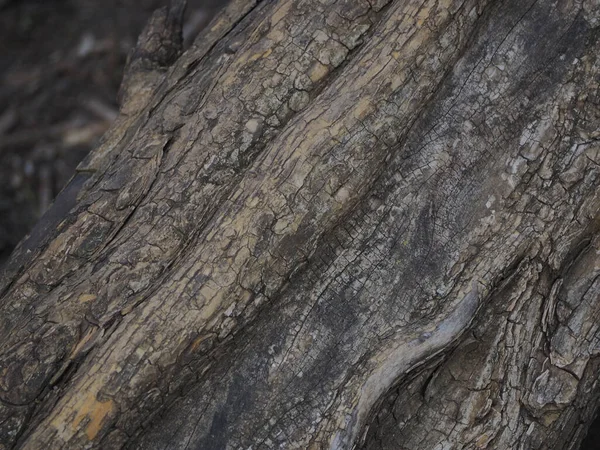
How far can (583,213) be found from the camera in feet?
7.05

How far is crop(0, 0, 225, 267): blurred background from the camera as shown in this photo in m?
4.36

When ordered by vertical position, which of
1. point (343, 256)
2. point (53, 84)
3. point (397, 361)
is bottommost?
point (397, 361)

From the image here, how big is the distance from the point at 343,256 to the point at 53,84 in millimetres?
3255

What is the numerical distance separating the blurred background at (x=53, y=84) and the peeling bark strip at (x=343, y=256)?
7.26ft

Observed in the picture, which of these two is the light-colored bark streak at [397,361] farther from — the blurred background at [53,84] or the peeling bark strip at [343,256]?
the blurred background at [53,84]

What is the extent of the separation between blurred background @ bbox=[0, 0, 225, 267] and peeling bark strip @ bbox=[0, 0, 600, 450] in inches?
87.2

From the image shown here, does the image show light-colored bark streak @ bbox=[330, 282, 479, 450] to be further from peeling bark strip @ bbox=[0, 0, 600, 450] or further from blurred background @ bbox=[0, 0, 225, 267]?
blurred background @ bbox=[0, 0, 225, 267]

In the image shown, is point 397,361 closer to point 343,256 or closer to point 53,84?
point 343,256

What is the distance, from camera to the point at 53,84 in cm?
464

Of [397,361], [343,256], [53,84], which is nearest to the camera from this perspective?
[397,361]

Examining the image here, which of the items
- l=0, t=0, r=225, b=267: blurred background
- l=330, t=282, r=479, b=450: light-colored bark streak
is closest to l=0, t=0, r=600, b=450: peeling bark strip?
l=330, t=282, r=479, b=450: light-colored bark streak

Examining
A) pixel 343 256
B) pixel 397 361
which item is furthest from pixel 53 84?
pixel 397 361

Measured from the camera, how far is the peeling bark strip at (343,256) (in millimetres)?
1962

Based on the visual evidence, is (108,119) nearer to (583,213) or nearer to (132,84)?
(132,84)
